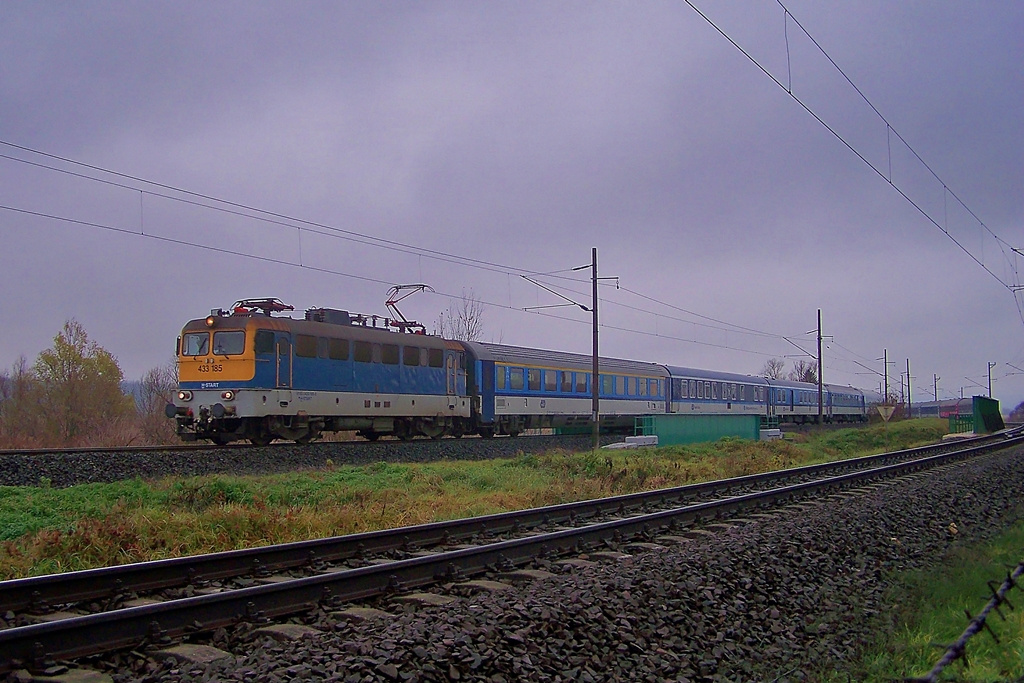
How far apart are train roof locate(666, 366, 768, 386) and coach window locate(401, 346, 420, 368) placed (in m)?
19.3

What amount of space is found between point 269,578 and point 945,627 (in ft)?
21.0

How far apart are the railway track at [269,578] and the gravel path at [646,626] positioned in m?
0.42

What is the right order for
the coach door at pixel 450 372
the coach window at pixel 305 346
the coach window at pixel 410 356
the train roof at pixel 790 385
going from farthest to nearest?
1. the train roof at pixel 790 385
2. the coach door at pixel 450 372
3. the coach window at pixel 410 356
4. the coach window at pixel 305 346

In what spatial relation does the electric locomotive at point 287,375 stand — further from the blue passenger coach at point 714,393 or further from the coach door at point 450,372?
the blue passenger coach at point 714,393

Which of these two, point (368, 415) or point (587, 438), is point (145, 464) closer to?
point (368, 415)

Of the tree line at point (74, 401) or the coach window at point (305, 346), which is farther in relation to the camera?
the tree line at point (74, 401)

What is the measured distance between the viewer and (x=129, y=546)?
9.72 meters

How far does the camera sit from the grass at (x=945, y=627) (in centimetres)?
665

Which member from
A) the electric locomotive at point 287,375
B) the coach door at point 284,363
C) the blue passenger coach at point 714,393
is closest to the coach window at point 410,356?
the electric locomotive at point 287,375

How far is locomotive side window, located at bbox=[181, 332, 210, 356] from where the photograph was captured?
2206 cm

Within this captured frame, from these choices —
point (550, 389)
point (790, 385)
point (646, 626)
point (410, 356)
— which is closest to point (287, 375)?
point (410, 356)

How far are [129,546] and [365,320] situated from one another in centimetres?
→ 1618

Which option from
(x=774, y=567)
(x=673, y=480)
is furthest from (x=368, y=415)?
(x=774, y=567)

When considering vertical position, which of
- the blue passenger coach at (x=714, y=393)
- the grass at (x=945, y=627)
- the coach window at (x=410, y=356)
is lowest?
the grass at (x=945, y=627)
